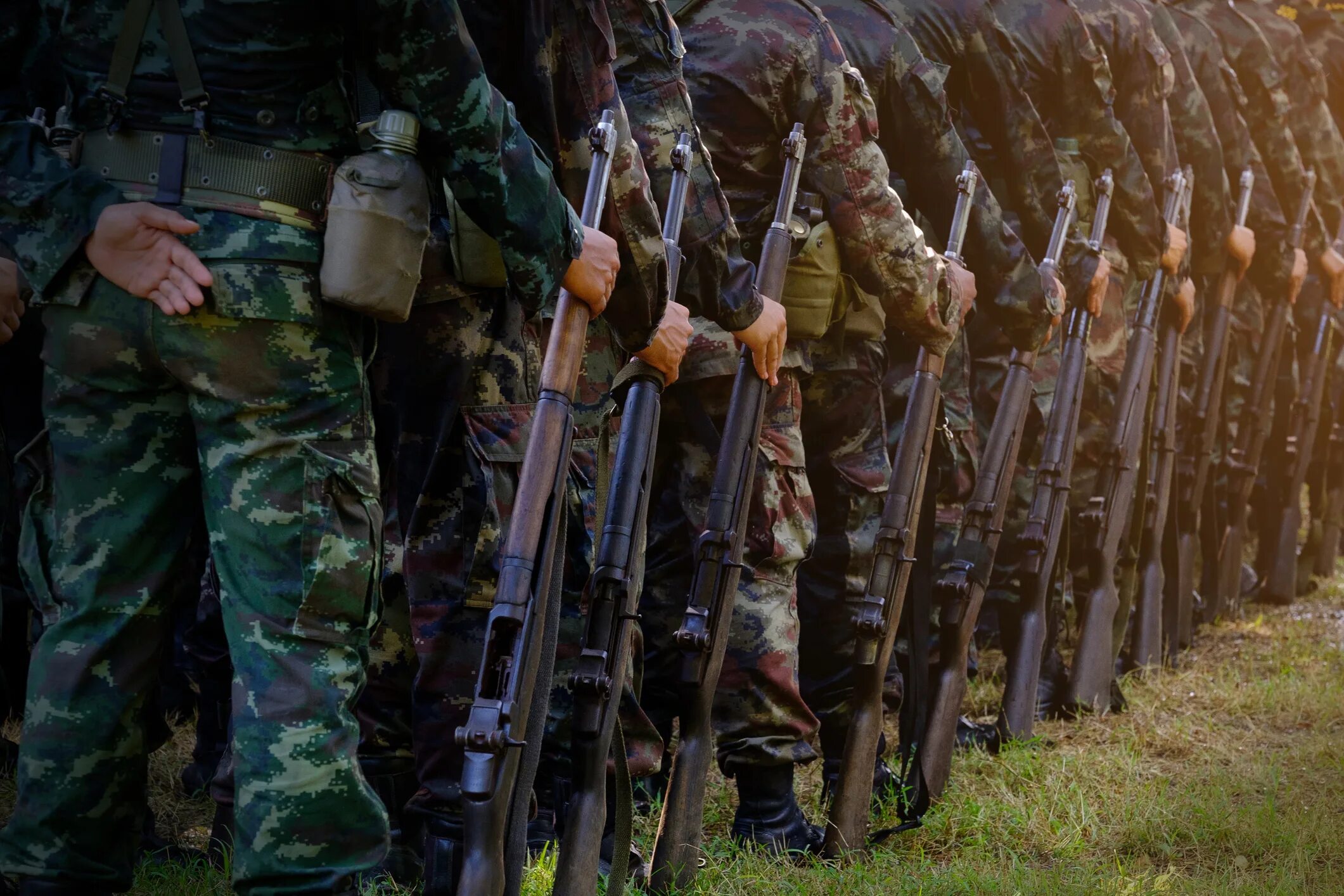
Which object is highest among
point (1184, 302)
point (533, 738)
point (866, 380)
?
point (1184, 302)

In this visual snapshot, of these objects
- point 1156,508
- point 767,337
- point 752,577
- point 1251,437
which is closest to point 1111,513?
point 1156,508

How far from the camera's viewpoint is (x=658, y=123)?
10.9 ft

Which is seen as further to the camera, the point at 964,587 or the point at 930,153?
the point at 930,153

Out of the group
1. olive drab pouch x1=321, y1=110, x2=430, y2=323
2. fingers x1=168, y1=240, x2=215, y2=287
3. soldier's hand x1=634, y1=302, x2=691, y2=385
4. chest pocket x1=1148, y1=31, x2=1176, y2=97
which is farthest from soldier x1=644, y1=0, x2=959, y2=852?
chest pocket x1=1148, y1=31, x2=1176, y2=97

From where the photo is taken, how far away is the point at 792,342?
3.88 meters

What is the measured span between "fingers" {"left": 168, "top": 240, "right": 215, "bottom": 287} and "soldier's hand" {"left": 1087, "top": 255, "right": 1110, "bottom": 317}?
3.59 metres

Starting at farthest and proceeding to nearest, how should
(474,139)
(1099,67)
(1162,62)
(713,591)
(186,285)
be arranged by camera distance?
1. (1162,62)
2. (1099,67)
3. (713,591)
4. (474,139)
5. (186,285)

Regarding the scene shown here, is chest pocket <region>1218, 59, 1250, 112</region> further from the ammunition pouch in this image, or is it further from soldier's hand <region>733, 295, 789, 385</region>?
→ the ammunition pouch

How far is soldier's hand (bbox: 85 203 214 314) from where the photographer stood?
226 cm

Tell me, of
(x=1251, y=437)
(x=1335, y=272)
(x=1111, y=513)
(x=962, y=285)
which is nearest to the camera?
(x=962, y=285)

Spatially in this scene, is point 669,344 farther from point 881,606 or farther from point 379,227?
point 881,606

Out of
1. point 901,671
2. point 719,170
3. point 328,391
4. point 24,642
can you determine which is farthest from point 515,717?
point 901,671

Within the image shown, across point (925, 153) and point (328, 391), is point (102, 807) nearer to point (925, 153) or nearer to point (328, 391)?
point (328, 391)

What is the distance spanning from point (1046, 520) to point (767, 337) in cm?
195
